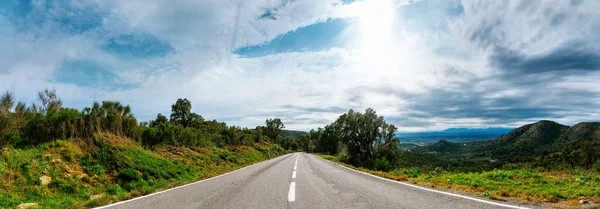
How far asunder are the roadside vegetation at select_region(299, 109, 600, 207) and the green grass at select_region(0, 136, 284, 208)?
33.0 ft

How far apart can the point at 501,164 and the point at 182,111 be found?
187 feet

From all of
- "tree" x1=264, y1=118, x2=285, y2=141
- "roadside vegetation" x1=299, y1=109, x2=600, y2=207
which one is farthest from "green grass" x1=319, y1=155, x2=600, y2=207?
"tree" x1=264, y1=118, x2=285, y2=141

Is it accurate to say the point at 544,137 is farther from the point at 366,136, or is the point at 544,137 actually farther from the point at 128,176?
the point at 128,176

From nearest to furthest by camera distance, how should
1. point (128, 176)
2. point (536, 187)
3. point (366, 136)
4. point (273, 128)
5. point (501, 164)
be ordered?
point (536, 187) < point (128, 176) < point (501, 164) < point (366, 136) < point (273, 128)

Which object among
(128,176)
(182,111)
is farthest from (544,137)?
(128,176)

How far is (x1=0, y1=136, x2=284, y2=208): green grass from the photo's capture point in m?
7.60

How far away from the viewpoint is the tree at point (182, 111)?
193 ft

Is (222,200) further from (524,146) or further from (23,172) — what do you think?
(524,146)

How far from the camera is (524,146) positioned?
376 ft

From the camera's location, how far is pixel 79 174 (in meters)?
9.94

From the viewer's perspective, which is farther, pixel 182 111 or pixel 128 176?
pixel 182 111

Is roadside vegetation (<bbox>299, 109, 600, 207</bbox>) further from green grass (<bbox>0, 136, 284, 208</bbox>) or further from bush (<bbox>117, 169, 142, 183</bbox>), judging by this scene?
bush (<bbox>117, 169, 142, 183</bbox>)

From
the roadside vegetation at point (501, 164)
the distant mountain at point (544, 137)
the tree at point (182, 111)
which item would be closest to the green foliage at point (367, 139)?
the roadside vegetation at point (501, 164)

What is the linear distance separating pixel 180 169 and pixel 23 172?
25.4ft
